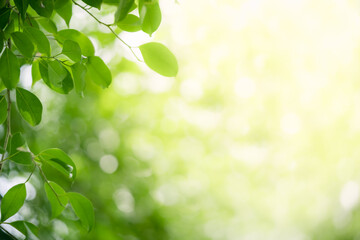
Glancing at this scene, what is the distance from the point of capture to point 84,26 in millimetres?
1824

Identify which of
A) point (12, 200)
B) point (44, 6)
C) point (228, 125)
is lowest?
point (12, 200)

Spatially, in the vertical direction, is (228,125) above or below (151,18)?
above

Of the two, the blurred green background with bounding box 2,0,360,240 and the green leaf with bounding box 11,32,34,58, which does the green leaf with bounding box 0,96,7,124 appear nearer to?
the green leaf with bounding box 11,32,34,58

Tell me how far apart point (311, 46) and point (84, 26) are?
1.32m

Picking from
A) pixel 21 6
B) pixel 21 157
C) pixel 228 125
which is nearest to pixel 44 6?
pixel 21 6

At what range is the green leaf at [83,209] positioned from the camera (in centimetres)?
32

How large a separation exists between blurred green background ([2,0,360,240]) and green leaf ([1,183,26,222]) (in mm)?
1531

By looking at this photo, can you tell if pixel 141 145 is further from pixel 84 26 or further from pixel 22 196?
pixel 22 196

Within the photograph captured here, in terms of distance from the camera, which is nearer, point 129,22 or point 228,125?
point 129,22

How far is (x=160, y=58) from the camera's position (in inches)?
12.6

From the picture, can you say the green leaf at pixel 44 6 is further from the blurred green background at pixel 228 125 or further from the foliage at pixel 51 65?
the blurred green background at pixel 228 125

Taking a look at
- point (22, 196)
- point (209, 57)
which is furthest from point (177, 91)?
point (22, 196)

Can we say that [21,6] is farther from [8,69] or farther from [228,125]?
[228,125]

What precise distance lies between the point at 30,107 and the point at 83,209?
0.31 ft
